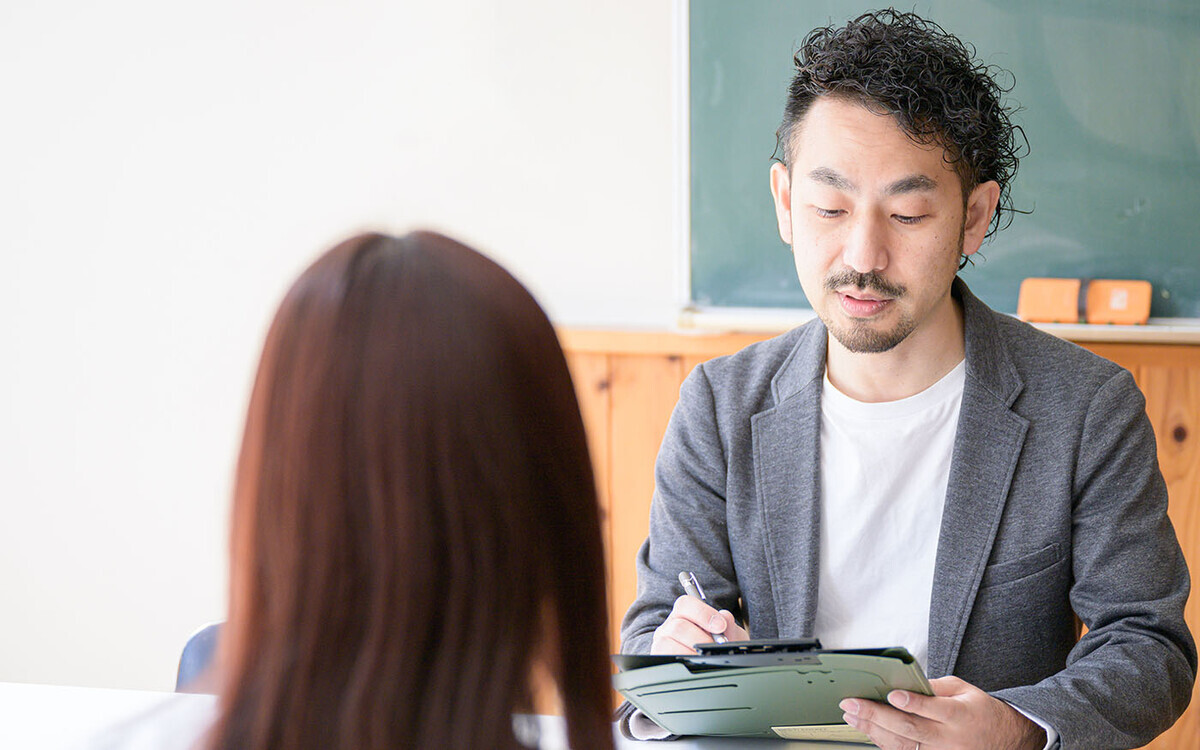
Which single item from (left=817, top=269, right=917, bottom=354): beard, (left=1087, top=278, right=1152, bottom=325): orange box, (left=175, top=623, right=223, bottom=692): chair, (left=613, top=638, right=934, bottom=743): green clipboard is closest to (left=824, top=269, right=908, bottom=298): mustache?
(left=817, top=269, right=917, bottom=354): beard

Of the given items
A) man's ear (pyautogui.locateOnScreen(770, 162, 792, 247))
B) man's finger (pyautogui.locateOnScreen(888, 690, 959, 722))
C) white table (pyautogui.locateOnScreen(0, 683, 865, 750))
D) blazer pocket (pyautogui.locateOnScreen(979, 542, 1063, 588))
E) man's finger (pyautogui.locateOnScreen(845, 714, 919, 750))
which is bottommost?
white table (pyautogui.locateOnScreen(0, 683, 865, 750))

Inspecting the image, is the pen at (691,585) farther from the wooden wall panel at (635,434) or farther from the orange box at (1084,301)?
the orange box at (1084,301)

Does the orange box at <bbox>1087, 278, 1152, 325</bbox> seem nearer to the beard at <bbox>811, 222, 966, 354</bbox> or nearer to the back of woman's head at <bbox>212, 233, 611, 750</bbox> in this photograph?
the beard at <bbox>811, 222, 966, 354</bbox>

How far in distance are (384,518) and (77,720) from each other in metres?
0.77

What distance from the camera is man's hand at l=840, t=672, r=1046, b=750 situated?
1.03m

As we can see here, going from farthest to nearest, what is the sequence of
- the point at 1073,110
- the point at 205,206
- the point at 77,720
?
the point at 205,206 < the point at 1073,110 < the point at 77,720

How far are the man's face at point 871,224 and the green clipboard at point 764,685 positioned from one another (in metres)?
0.53

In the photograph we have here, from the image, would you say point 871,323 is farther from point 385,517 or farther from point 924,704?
point 385,517

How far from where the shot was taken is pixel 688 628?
1236 millimetres

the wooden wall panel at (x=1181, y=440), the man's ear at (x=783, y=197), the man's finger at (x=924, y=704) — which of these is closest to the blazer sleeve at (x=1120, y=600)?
the man's finger at (x=924, y=704)

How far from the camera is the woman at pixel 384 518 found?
0.63 m

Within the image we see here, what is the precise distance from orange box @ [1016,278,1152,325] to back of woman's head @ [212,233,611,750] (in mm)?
1438

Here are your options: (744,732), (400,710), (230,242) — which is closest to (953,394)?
(744,732)

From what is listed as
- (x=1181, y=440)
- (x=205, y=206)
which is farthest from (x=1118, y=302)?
(x=205, y=206)
